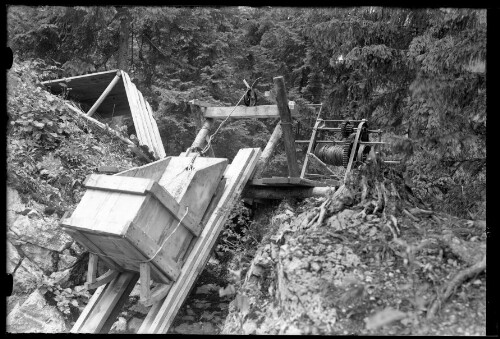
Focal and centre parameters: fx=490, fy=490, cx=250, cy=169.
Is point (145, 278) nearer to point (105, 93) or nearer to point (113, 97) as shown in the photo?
point (105, 93)

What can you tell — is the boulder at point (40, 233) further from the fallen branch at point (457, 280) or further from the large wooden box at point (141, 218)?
the fallen branch at point (457, 280)

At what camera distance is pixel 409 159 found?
5.57 metres

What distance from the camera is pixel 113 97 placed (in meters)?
9.52

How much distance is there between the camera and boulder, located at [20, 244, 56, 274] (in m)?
5.65

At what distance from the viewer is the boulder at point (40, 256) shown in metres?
5.65

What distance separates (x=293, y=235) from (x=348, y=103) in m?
4.04

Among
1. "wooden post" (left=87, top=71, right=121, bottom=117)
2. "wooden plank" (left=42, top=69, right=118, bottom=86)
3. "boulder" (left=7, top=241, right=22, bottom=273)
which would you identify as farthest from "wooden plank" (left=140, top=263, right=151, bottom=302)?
"wooden plank" (left=42, top=69, right=118, bottom=86)

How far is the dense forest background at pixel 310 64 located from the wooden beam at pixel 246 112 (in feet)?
4.24

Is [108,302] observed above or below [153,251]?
below

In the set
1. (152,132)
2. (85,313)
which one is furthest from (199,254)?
(152,132)

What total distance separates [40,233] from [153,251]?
6.38 feet

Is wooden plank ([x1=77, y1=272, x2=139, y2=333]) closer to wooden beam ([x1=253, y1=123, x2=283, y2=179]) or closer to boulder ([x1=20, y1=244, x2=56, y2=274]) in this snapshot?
boulder ([x1=20, y1=244, x2=56, y2=274])

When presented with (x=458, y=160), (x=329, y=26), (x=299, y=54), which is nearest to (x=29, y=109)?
(x=329, y=26)

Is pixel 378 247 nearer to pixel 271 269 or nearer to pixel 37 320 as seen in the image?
pixel 271 269
